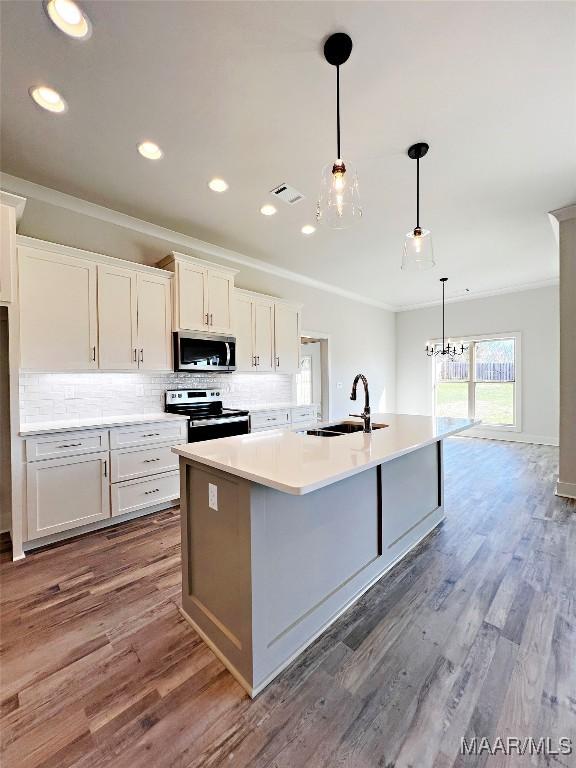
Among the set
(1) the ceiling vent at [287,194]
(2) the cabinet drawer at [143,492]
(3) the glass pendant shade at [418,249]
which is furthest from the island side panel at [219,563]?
(1) the ceiling vent at [287,194]

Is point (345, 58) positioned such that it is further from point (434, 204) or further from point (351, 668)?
point (351, 668)

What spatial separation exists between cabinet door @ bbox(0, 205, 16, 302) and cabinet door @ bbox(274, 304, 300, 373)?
2.93 metres

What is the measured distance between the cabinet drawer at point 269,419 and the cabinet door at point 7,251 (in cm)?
257

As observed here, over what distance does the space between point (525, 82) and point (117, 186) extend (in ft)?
10.1

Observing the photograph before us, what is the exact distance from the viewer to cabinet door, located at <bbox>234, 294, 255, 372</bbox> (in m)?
4.24

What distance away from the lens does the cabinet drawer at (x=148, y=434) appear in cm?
293

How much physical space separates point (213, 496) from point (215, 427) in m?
2.10

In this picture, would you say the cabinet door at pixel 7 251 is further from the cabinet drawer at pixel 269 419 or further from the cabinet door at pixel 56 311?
the cabinet drawer at pixel 269 419

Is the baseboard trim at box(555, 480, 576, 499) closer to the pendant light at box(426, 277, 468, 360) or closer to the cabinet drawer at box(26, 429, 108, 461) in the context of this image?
the pendant light at box(426, 277, 468, 360)

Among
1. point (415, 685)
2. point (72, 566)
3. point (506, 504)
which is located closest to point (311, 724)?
point (415, 685)

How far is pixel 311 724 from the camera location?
4.07 feet

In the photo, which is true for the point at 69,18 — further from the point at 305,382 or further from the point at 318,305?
the point at 305,382

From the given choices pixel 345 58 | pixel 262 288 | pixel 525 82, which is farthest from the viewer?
pixel 262 288

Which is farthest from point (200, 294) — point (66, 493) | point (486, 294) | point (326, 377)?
point (486, 294)
